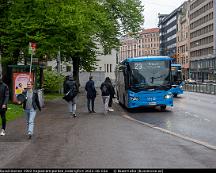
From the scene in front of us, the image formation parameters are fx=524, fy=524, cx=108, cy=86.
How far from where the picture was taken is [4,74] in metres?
33.7

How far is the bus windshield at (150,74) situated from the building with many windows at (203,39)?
90.6 m

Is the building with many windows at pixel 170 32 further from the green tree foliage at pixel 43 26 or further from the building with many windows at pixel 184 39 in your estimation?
the green tree foliage at pixel 43 26

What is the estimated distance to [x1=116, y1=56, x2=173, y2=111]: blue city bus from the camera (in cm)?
2664

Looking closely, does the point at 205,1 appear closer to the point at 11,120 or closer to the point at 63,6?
the point at 63,6

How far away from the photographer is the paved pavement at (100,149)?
32.8ft

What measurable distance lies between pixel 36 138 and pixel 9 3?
53.4 ft

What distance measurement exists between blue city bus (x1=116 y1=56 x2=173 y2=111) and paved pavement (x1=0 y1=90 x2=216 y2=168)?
29.9 ft

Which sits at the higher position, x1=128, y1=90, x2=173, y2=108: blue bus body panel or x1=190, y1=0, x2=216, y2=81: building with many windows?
x1=190, y1=0, x2=216, y2=81: building with many windows

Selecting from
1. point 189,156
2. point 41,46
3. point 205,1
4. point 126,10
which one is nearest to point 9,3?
point 41,46

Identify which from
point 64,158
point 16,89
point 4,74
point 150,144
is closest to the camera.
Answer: point 64,158

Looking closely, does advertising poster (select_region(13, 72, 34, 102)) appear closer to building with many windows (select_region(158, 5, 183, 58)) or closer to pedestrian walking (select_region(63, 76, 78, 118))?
pedestrian walking (select_region(63, 76, 78, 118))

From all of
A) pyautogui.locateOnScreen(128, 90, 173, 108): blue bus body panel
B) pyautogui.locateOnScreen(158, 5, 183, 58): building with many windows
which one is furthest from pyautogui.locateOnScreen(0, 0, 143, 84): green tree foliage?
pyautogui.locateOnScreen(158, 5, 183, 58): building with many windows

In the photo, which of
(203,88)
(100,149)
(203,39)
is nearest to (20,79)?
(100,149)

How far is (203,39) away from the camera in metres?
134
